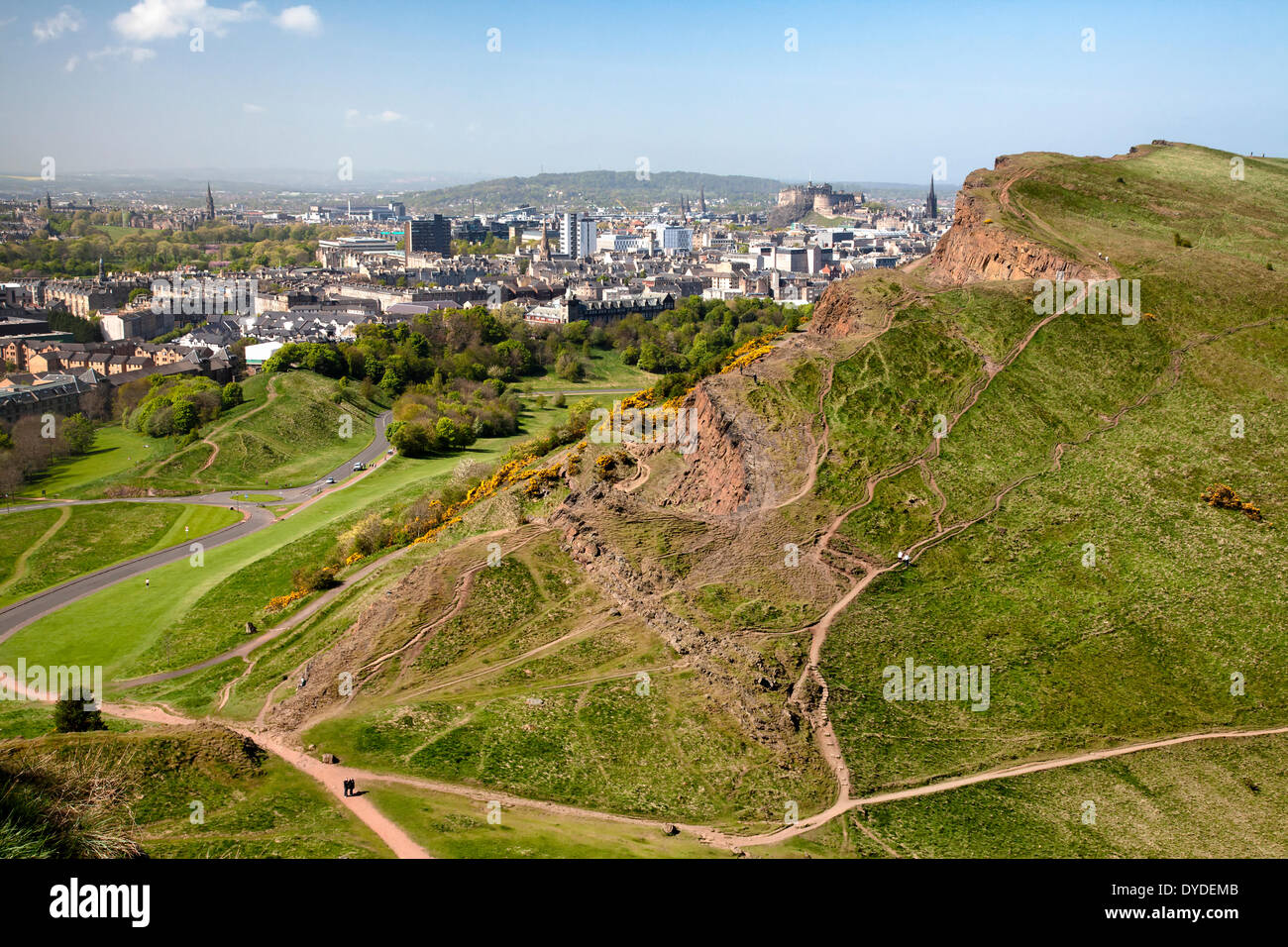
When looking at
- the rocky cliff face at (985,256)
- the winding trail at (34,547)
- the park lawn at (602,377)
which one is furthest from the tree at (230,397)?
the rocky cliff face at (985,256)

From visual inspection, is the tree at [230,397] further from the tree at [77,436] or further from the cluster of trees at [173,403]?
the tree at [77,436]

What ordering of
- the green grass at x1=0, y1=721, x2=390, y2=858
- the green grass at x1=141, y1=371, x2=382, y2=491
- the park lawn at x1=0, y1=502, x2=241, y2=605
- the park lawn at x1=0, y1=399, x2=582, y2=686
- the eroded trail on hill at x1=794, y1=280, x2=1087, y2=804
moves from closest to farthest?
the green grass at x1=0, y1=721, x2=390, y2=858 → the eroded trail on hill at x1=794, y1=280, x2=1087, y2=804 → the park lawn at x1=0, y1=399, x2=582, y2=686 → the park lawn at x1=0, y1=502, x2=241, y2=605 → the green grass at x1=141, y1=371, x2=382, y2=491

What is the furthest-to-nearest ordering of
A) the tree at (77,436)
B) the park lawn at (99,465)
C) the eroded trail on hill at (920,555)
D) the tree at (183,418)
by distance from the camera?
the tree at (183,418) < the tree at (77,436) < the park lawn at (99,465) < the eroded trail on hill at (920,555)

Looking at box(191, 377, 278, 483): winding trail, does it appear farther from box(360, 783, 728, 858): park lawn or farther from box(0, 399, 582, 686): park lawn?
box(360, 783, 728, 858): park lawn

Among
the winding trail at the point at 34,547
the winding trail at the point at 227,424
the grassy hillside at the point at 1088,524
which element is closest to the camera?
the grassy hillside at the point at 1088,524

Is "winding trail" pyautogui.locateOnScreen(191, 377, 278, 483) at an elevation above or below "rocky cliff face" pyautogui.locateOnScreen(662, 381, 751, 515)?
below

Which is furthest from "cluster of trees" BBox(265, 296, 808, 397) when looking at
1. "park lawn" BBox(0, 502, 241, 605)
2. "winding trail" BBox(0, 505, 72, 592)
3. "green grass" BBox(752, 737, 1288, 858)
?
"green grass" BBox(752, 737, 1288, 858)

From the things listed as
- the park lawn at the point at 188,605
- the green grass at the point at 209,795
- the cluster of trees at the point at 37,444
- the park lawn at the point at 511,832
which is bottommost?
the park lawn at the point at 188,605
